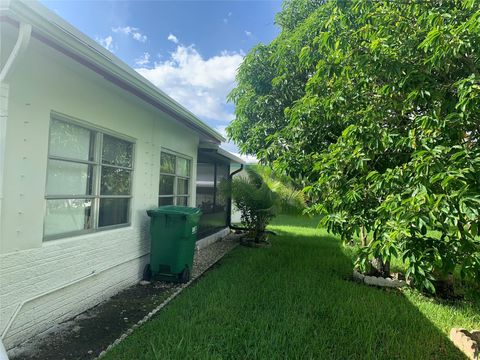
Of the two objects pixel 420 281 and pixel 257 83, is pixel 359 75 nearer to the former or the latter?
pixel 420 281

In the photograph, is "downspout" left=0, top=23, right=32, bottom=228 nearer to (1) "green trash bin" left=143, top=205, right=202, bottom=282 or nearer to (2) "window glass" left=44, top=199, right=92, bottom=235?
(2) "window glass" left=44, top=199, right=92, bottom=235

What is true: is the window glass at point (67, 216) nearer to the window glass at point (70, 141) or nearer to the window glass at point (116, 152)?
the window glass at point (70, 141)

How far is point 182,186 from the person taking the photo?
834cm

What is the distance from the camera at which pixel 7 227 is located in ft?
10.3

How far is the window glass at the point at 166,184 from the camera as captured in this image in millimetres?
7016

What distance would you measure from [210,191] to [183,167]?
2.51 metres

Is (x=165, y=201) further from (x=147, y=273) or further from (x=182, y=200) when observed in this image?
(x=147, y=273)

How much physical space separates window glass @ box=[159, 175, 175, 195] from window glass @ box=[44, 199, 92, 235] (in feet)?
7.99

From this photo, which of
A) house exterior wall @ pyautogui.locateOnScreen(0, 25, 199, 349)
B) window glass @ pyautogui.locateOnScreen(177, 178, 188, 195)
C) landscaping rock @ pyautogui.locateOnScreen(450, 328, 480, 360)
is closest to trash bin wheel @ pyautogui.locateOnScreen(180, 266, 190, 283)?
house exterior wall @ pyautogui.locateOnScreen(0, 25, 199, 349)

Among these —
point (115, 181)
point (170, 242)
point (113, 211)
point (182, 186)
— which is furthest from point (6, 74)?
point (182, 186)

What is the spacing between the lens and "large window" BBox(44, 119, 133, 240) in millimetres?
3906

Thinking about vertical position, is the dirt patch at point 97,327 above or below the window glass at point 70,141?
below

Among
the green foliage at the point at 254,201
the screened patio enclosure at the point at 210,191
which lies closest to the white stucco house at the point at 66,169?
the screened patio enclosure at the point at 210,191

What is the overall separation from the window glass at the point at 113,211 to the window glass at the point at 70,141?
0.87m
